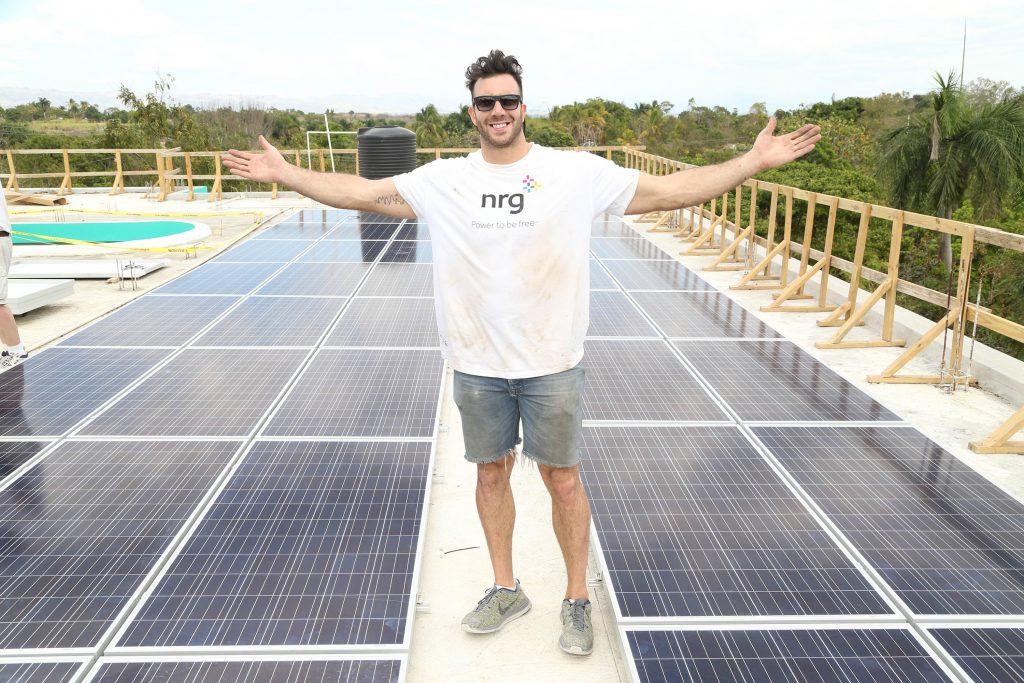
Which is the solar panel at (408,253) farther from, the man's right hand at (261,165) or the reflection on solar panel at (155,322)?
the man's right hand at (261,165)

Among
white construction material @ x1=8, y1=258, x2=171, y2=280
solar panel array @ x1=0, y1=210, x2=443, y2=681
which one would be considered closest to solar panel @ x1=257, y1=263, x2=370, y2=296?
solar panel array @ x1=0, y1=210, x2=443, y2=681

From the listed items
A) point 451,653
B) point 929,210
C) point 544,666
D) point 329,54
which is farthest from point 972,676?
point 329,54

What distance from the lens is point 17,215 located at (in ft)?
50.4

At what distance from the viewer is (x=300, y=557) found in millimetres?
3537

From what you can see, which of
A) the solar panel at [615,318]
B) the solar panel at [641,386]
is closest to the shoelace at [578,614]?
the solar panel at [641,386]

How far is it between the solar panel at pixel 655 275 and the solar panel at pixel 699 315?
355 millimetres

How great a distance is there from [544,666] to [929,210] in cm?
3046

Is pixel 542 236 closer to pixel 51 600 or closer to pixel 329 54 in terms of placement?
pixel 51 600

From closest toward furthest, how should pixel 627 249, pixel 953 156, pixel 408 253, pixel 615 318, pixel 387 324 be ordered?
pixel 387 324 → pixel 615 318 → pixel 408 253 → pixel 627 249 → pixel 953 156

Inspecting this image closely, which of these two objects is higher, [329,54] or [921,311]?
[329,54]

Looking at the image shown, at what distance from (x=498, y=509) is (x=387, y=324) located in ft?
14.8

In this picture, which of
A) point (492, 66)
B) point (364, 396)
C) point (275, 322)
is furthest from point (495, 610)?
point (275, 322)

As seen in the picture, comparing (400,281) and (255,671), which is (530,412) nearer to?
(255,671)

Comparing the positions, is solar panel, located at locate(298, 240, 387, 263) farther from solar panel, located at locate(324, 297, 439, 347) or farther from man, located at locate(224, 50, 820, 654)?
man, located at locate(224, 50, 820, 654)
